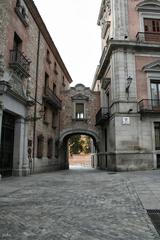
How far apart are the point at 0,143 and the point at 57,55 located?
1386 cm

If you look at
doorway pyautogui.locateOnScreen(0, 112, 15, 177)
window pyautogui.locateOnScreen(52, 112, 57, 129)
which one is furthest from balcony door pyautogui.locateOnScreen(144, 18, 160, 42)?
doorway pyautogui.locateOnScreen(0, 112, 15, 177)

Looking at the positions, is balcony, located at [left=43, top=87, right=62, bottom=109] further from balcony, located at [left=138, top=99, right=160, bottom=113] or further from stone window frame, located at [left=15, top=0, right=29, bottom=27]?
balcony, located at [left=138, top=99, right=160, bottom=113]

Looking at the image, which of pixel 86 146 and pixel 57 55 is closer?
pixel 57 55

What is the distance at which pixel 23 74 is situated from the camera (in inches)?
527

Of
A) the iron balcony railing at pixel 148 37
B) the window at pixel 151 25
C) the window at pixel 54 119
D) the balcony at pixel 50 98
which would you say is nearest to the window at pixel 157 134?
the iron balcony railing at pixel 148 37

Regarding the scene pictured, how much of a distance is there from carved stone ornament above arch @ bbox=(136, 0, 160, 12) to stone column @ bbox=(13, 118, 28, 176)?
43.1 feet

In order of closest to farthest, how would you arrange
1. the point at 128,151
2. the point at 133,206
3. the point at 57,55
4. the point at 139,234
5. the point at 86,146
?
the point at 139,234 < the point at 133,206 < the point at 128,151 < the point at 57,55 < the point at 86,146

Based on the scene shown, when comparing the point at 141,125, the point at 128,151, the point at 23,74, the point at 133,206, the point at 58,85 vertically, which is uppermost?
the point at 58,85

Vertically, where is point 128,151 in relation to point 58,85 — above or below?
below

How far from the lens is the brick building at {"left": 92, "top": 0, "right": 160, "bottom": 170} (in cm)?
1600

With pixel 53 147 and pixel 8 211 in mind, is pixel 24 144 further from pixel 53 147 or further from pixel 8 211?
pixel 8 211

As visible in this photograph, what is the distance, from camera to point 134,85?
16812mm

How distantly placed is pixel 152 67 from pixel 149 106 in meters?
3.17

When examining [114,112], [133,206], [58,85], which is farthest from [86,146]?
[133,206]
